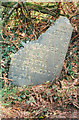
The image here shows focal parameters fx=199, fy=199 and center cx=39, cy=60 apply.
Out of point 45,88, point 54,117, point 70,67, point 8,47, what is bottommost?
point 54,117

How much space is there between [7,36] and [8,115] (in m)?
1.57

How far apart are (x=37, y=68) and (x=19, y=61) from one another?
345 millimetres

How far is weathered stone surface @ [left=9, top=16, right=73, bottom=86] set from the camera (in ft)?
11.5

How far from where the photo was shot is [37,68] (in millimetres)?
3555

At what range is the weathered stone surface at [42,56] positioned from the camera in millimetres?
3516

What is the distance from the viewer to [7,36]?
3.96 meters

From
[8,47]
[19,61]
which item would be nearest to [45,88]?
[19,61]

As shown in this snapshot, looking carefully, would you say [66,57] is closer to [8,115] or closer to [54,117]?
[54,117]

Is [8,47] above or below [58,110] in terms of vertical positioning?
above

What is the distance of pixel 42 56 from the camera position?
355cm

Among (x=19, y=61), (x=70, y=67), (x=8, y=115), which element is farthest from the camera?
(x=70, y=67)

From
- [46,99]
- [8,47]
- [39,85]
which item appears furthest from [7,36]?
[46,99]

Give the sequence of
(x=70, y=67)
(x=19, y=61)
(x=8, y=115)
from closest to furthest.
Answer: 1. (x=8, y=115)
2. (x=19, y=61)
3. (x=70, y=67)

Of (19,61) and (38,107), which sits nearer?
(38,107)
